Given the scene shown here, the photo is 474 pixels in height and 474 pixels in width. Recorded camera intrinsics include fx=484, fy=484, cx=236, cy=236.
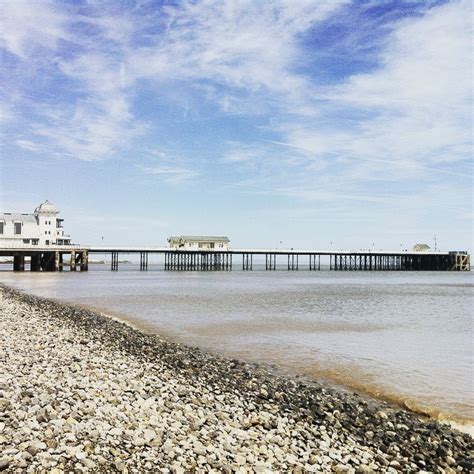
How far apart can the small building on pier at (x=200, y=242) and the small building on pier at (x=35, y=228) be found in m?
20.7

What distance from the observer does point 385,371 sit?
12188 millimetres

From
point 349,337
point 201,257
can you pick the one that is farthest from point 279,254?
point 349,337

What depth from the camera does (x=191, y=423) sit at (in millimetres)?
6719

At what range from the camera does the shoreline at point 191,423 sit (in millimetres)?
5543

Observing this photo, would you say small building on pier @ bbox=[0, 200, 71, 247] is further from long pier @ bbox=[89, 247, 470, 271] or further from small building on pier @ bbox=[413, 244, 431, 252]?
small building on pier @ bbox=[413, 244, 431, 252]

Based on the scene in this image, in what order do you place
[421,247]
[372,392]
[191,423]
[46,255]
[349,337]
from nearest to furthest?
[191,423], [372,392], [349,337], [46,255], [421,247]

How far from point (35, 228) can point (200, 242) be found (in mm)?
30680

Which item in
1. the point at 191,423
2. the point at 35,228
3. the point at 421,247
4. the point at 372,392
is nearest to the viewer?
the point at 191,423

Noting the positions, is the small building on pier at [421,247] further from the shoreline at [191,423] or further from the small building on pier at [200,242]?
the shoreline at [191,423]

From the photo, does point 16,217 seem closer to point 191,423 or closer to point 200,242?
point 200,242

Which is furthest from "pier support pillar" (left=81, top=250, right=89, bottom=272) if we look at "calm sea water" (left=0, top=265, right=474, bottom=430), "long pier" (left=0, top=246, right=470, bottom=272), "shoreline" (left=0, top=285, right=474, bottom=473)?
"shoreline" (left=0, top=285, right=474, bottom=473)

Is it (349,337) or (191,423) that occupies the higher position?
(191,423)

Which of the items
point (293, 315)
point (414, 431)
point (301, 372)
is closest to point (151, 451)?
point (414, 431)

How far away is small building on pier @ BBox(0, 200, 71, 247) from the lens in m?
86.9
